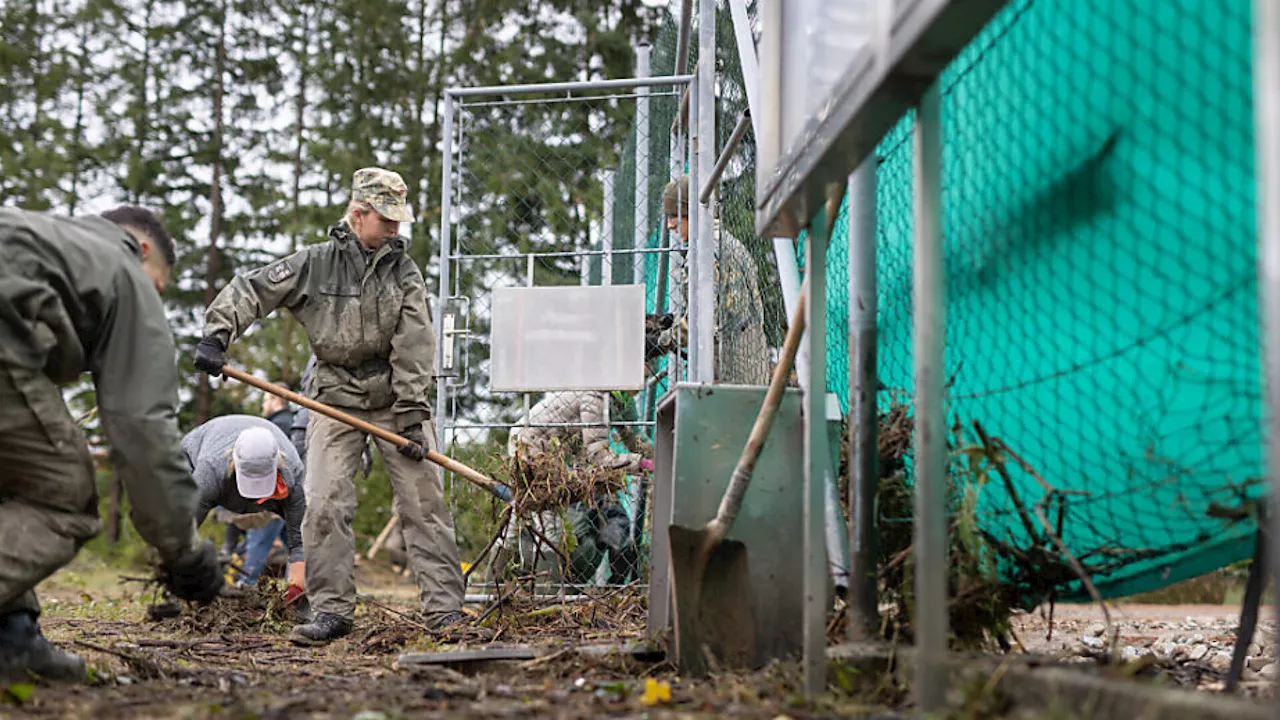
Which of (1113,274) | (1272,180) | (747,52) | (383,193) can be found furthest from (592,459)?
(1272,180)

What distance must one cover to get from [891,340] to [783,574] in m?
0.90

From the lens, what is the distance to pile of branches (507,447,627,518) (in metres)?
4.88

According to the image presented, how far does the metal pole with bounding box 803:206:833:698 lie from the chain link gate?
238 cm

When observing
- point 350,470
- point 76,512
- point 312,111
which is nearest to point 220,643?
point 350,470

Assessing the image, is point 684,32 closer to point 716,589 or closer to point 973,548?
point 716,589

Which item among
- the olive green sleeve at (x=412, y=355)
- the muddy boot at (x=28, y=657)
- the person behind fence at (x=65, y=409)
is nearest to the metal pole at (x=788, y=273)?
the person behind fence at (x=65, y=409)

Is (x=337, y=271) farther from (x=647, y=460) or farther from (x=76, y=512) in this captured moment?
(x=76, y=512)

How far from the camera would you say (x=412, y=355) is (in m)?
5.23

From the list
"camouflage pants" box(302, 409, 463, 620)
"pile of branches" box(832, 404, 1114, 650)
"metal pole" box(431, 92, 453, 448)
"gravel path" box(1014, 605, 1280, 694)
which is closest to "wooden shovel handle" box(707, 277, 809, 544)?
"pile of branches" box(832, 404, 1114, 650)

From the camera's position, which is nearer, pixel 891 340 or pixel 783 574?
pixel 783 574

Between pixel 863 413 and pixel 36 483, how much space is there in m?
2.11

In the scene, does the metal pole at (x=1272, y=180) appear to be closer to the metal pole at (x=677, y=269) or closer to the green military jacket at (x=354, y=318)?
the green military jacket at (x=354, y=318)

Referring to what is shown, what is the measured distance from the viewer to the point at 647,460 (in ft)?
19.0

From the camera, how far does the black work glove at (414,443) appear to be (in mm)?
5141
